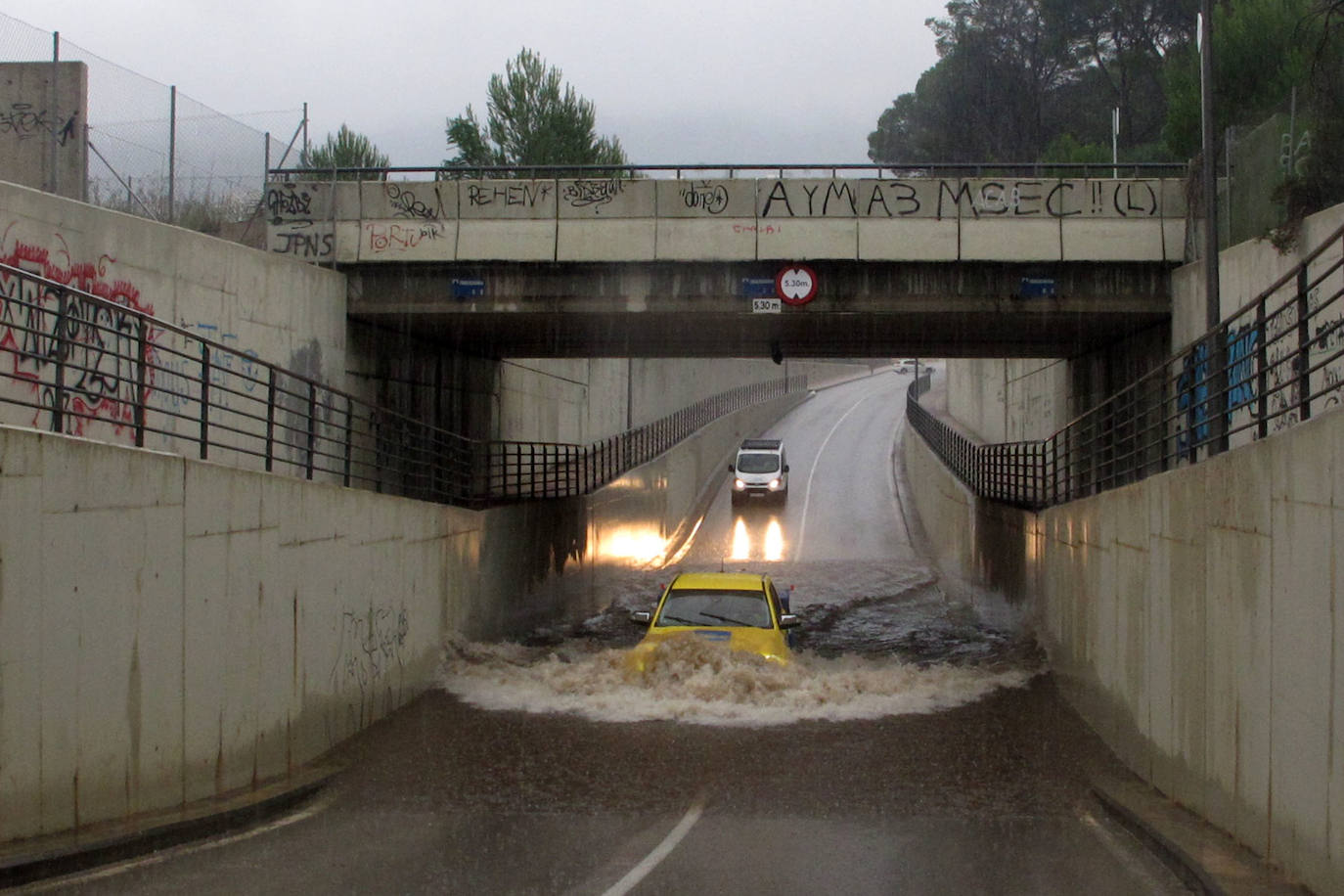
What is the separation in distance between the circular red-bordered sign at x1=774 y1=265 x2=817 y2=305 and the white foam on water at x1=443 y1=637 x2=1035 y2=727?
7.40 meters

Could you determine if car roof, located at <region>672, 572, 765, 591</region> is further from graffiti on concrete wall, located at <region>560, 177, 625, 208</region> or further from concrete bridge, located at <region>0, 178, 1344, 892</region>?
graffiti on concrete wall, located at <region>560, 177, 625, 208</region>

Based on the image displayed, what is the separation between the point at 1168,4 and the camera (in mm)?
64438

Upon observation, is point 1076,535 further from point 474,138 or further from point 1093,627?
point 474,138

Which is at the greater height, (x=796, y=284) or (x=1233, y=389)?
(x=796, y=284)

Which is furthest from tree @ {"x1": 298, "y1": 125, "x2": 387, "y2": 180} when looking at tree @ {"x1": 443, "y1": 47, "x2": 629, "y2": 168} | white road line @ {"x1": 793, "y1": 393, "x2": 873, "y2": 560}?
white road line @ {"x1": 793, "y1": 393, "x2": 873, "y2": 560}

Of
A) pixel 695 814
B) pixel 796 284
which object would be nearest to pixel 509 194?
pixel 796 284

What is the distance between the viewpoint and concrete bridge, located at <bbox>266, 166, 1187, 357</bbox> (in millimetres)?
22312

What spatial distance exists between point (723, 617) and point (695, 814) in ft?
20.7

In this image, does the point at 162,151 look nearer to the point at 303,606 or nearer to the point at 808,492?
the point at 303,606

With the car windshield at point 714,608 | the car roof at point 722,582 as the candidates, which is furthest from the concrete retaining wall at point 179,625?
the car roof at point 722,582

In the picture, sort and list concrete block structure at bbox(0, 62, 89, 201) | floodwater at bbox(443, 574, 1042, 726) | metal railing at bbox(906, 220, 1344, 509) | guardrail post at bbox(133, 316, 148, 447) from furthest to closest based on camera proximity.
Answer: concrete block structure at bbox(0, 62, 89, 201), floodwater at bbox(443, 574, 1042, 726), guardrail post at bbox(133, 316, 148, 447), metal railing at bbox(906, 220, 1344, 509)

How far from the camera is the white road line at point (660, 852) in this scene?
315 inches

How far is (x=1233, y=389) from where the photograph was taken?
12.1 metres

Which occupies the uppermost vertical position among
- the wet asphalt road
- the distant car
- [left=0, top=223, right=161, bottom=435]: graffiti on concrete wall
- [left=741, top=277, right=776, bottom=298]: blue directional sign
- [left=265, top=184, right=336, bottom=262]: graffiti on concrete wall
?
[left=265, top=184, right=336, bottom=262]: graffiti on concrete wall
